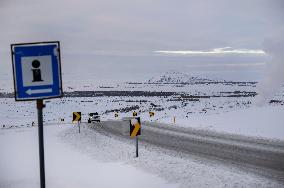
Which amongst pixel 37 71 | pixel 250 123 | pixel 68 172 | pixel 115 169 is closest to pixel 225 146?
pixel 115 169

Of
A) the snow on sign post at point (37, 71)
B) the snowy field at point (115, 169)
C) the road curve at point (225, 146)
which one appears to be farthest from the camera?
the road curve at point (225, 146)

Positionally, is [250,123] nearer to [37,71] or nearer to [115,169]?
[115,169]

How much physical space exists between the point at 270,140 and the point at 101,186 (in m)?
10.9

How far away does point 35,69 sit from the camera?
4.62 meters

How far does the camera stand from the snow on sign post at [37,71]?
4.58 metres

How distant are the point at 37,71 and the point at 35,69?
38mm

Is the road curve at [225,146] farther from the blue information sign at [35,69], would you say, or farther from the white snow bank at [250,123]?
the blue information sign at [35,69]

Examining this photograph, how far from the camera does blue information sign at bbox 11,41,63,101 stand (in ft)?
15.0

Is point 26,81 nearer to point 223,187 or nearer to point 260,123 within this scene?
point 223,187

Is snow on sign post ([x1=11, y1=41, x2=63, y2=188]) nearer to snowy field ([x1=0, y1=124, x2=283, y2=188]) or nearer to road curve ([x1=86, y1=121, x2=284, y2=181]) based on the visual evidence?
snowy field ([x1=0, y1=124, x2=283, y2=188])

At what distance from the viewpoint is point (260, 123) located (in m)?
22.1

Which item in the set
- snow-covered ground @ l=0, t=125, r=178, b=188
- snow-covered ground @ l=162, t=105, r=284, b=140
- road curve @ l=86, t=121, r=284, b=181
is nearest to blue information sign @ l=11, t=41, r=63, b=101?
snow-covered ground @ l=0, t=125, r=178, b=188

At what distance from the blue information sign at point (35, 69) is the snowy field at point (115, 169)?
16.2 ft

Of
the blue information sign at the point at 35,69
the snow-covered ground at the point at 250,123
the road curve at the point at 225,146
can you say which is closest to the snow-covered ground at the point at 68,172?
the road curve at the point at 225,146
